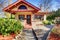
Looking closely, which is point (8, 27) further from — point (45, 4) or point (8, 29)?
point (45, 4)

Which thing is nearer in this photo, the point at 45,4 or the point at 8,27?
the point at 8,27

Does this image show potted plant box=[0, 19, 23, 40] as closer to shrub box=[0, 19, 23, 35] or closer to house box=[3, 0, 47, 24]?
shrub box=[0, 19, 23, 35]

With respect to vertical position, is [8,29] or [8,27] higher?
[8,27]

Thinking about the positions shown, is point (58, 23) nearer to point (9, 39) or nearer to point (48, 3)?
point (9, 39)

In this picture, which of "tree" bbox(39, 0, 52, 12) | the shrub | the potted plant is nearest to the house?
the potted plant

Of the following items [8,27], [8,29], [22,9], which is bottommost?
[8,29]

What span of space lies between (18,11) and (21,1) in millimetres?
1643

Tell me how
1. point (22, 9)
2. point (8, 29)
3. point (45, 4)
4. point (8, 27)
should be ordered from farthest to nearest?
point (45, 4)
point (22, 9)
point (8, 27)
point (8, 29)

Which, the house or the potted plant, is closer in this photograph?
the potted plant

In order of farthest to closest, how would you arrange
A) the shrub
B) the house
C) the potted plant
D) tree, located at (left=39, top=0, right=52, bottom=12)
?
tree, located at (left=39, top=0, right=52, bottom=12), the house, the shrub, the potted plant

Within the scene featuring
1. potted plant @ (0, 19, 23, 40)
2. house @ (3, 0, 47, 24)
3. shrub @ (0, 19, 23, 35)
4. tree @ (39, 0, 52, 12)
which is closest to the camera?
potted plant @ (0, 19, 23, 40)

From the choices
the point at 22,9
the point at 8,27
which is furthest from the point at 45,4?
→ the point at 8,27

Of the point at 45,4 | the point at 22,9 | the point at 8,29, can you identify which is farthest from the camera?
the point at 45,4

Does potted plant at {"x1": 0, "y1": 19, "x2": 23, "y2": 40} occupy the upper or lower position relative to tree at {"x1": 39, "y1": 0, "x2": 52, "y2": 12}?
lower
